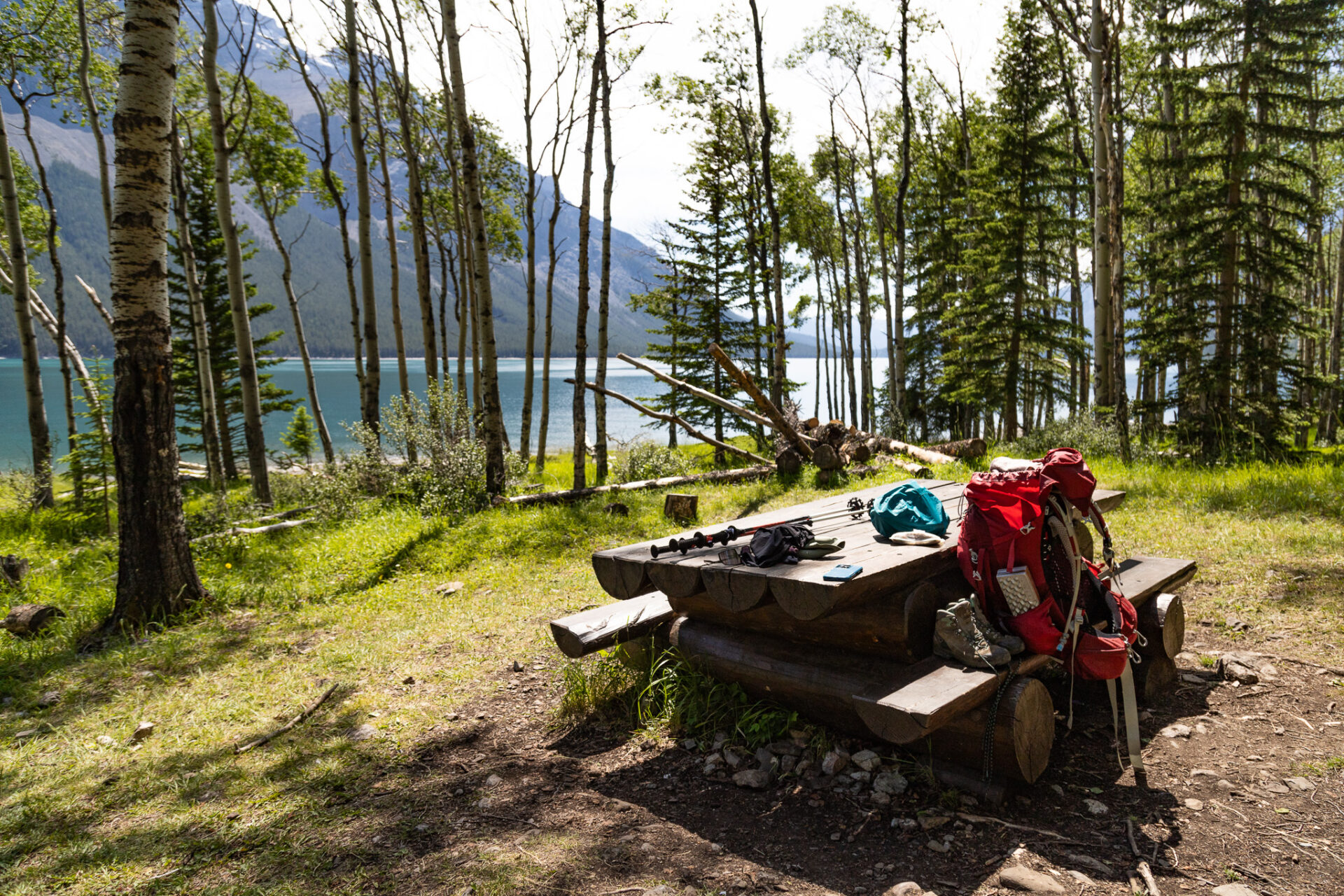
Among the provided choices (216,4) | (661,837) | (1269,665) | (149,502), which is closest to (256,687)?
(149,502)

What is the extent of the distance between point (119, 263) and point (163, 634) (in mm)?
3187

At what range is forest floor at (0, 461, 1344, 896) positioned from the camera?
267 centimetres

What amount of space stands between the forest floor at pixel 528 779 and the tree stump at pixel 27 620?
21 cm

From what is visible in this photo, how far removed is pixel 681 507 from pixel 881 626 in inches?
237

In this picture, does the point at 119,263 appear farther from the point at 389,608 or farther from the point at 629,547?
the point at 629,547

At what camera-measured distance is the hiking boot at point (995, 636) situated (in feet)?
10.1

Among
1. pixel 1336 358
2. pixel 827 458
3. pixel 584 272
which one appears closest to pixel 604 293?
pixel 584 272

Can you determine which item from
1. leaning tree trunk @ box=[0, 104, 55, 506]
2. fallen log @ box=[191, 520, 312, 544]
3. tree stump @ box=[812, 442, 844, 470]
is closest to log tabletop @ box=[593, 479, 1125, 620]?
tree stump @ box=[812, 442, 844, 470]

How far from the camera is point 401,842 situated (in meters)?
2.91

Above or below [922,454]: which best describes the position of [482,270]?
above

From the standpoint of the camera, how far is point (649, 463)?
13625mm

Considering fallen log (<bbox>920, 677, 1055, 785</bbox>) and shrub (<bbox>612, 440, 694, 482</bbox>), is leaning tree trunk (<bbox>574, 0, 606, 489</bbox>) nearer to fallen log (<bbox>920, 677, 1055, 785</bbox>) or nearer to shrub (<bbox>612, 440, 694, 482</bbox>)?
shrub (<bbox>612, 440, 694, 482</bbox>)

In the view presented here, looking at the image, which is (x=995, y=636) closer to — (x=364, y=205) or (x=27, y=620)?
(x=27, y=620)

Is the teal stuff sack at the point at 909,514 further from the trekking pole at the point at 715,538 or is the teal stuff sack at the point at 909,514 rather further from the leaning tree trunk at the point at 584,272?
the leaning tree trunk at the point at 584,272
